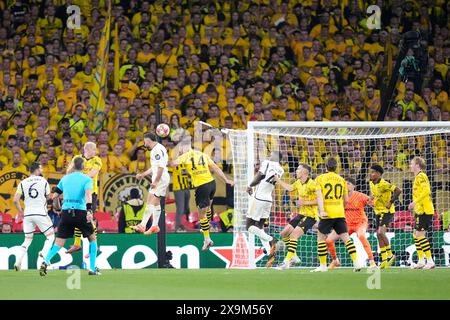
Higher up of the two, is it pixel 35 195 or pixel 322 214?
pixel 35 195

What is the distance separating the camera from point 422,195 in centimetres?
1958

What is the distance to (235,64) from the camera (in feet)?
86.2

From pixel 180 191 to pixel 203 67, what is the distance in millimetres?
4874

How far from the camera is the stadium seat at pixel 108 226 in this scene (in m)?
21.7

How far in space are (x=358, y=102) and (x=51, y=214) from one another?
7.84 metres

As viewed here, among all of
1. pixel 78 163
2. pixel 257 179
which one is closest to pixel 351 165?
pixel 257 179

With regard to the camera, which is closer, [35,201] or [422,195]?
[35,201]

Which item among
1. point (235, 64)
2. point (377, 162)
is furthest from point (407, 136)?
point (235, 64)

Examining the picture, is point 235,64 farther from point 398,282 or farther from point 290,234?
point 398,282

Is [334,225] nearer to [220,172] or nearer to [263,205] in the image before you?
[263,205]

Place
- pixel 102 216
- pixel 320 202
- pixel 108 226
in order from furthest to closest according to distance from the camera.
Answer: pixel 108 226, pixel 102 216, pixel 320 202

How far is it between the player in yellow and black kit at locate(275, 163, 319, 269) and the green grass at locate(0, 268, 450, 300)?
0.79m

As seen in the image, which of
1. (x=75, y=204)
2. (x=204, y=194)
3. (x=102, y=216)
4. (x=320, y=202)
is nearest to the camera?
(x=75, y=204)
